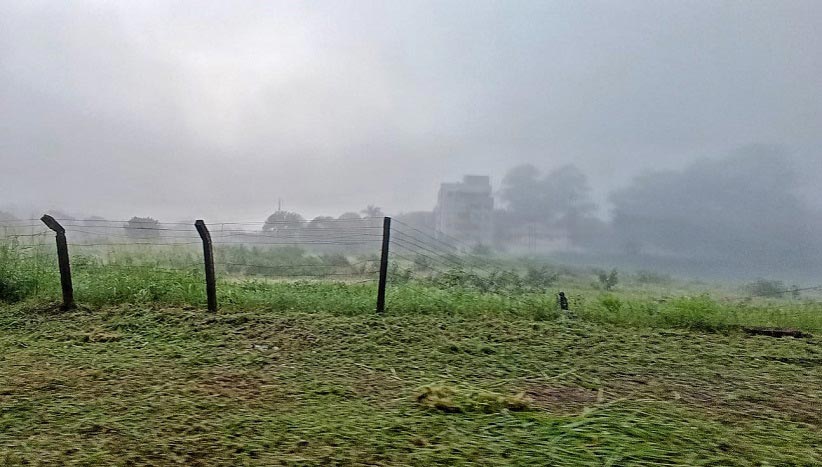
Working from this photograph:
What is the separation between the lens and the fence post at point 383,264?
505 centimetres

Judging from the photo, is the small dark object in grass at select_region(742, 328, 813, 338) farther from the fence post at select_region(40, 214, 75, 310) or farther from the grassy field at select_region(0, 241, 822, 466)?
the fence post at select_region(40, 214, 75, 310)

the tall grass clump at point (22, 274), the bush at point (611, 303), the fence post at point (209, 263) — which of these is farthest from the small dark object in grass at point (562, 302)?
the tall grass clump at point (22, 274)

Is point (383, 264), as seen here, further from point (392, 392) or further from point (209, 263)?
point (392, 392)

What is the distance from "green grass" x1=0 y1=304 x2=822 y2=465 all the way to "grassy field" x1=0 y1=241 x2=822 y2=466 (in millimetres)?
14

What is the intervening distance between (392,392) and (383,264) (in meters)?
2.36

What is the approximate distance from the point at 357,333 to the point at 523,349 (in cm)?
133

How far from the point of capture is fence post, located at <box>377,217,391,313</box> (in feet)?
16.6

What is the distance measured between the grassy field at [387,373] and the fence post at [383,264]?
5.4 inches

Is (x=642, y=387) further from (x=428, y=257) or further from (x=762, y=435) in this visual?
(x=428, y=257)

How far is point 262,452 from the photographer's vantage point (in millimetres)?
2043

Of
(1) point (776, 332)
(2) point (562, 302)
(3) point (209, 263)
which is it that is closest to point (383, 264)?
(3) point (209, 263)

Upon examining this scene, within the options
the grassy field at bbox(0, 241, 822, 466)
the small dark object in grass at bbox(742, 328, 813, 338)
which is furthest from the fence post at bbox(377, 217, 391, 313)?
the small dark object in grass at bbox(742, 328, 813, 338)

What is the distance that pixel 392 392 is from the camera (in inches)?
111

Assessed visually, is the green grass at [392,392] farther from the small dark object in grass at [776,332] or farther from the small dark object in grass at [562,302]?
the small dark object in grass at [562,302]
